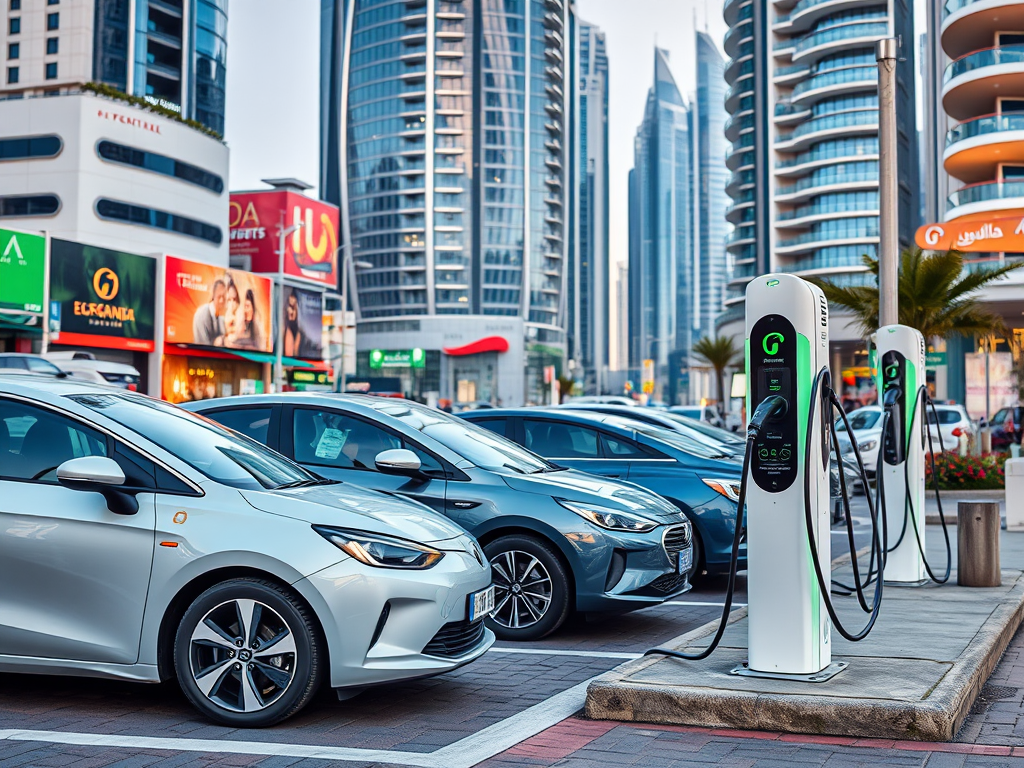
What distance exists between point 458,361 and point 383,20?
43704 millimetres

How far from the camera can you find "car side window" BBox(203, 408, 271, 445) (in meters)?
7.93

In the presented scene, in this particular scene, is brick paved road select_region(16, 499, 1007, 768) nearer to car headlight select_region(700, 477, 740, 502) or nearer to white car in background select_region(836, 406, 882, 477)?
car headlight select_region(700, 477, 740, 502)

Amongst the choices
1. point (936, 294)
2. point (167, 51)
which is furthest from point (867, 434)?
point (167, 51)

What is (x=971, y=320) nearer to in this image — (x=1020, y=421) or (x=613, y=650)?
(x=1020, y=421)

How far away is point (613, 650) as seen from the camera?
22.6ft

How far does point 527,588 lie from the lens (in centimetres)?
710

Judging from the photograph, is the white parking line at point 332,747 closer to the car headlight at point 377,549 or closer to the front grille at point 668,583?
the car headlight at point 377,549

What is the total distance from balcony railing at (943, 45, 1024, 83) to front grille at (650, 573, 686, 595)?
4238 centimetres

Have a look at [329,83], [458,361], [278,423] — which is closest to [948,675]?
[278,423]

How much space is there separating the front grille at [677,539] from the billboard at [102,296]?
4451 cm

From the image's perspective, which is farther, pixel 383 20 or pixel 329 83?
pixel 329 83

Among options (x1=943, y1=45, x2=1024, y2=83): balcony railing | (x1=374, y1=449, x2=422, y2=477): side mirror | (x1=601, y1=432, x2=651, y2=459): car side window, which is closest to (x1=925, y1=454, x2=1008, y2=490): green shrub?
(x1=601, y1=432, x2=651, y2=459): car side window

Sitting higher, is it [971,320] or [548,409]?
[971,320]

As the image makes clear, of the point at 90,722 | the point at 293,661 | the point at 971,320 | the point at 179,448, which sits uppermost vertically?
the point at 971,320
